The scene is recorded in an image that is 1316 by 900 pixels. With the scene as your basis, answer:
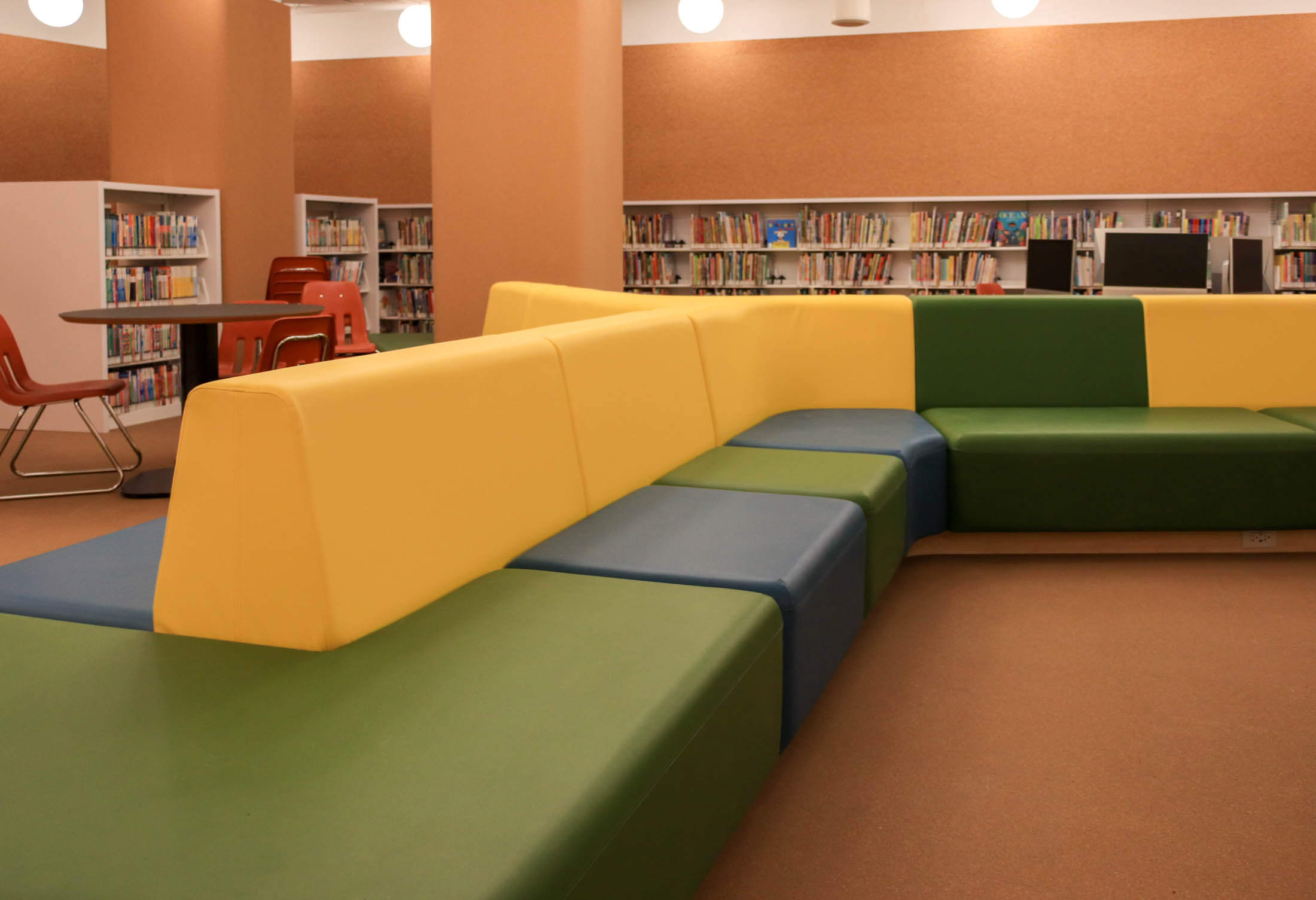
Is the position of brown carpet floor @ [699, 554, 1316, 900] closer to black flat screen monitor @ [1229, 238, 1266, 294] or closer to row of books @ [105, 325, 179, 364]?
black flat screen monitor @ [1229, 238, 1266, 294]

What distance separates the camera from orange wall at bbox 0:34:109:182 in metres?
10.2

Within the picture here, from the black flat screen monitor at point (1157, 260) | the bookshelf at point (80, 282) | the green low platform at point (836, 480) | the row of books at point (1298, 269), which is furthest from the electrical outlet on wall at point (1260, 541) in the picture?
the bookshelf at point (80, 282)

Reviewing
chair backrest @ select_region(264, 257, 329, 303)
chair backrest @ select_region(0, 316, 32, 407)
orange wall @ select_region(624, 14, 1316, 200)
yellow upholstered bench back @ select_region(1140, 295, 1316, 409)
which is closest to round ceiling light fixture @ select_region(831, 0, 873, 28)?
orange wall @ select_region(624, 14, 1316, 200)

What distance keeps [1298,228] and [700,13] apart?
490 cm

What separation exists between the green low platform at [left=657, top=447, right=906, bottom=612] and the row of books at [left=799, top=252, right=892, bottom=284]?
6280mm

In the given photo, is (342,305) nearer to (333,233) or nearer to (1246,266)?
(333,233)

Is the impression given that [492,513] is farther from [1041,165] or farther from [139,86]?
[1041,165]

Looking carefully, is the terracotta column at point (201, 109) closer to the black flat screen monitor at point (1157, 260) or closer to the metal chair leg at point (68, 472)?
the metal chair leg at point (68, 472)

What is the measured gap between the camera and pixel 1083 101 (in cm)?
923

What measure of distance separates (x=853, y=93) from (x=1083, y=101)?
1877 millimetres

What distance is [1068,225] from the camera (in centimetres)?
905

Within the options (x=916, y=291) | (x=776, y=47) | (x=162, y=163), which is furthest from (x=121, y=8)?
(x=916, y=291)

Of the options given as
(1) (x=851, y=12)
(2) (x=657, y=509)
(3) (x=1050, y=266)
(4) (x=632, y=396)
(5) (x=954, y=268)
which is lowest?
(2) (x=657, y=509)

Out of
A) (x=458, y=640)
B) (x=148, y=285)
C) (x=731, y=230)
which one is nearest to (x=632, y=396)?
(x=458, y=640)
